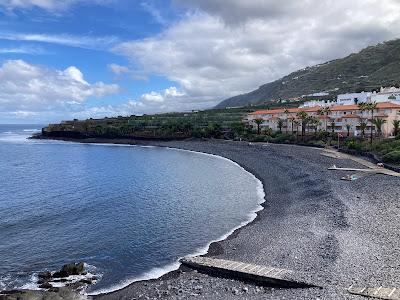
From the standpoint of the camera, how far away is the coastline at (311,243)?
2262 centimetres

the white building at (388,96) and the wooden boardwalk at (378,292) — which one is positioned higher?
the white building at (388,96)

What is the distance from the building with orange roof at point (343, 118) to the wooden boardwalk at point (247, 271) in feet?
235

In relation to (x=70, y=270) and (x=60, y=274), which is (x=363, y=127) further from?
(x=60, y=274)

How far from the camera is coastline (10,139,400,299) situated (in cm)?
2262

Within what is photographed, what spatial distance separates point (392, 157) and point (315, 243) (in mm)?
35625

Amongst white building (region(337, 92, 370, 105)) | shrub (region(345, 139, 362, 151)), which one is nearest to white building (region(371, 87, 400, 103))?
white building (region(337, 92, 370, 105))

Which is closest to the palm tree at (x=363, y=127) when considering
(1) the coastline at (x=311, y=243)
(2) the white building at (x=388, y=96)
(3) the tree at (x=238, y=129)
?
(2) the white building at (x=388, y=96)

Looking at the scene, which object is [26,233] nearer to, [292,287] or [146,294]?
[146,294]

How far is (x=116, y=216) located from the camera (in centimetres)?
4147

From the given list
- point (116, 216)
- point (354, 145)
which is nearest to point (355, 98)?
point (354, 145)

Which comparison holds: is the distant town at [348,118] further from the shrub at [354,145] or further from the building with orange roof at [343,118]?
the shrub at [354,145]

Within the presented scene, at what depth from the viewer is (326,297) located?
20.1m

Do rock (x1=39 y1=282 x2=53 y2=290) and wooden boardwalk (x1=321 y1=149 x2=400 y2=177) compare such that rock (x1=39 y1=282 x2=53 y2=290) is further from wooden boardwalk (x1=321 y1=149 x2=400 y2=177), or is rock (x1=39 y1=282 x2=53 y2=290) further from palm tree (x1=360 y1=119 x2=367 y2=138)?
palm tree (x1=360 y1=119 x2=367 y2=138)

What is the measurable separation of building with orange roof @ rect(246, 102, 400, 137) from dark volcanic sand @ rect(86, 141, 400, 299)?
4051 centimetres
